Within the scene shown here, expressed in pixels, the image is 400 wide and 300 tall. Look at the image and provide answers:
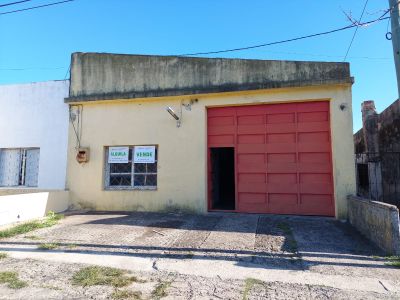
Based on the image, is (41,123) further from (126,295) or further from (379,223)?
(379,223)

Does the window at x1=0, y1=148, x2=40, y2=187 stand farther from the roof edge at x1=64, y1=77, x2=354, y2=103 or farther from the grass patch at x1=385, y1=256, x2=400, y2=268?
the grass patch at x1=385, y1=256, x2=400, y2=268

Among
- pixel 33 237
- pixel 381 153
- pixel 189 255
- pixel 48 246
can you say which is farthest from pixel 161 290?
pixel 381 153

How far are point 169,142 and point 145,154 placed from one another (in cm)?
88

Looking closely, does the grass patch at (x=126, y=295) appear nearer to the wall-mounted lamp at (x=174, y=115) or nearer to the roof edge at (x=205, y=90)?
the wall-mounted lamp at (x=174, y=115)

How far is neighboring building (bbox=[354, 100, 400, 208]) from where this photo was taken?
990 cm

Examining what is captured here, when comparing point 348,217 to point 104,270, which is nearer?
point 104,270

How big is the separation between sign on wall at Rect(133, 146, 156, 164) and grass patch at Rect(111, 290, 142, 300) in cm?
594

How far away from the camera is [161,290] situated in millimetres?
3959

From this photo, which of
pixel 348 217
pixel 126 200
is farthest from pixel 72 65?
pixel 348 217

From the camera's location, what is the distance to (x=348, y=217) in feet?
26.2

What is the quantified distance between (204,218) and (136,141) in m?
3.33

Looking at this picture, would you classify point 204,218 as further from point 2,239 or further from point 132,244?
point 2,239

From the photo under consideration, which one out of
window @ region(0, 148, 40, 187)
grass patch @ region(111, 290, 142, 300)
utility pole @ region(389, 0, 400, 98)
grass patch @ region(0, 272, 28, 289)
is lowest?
grass patch @ region(111, 290, 142, 300)

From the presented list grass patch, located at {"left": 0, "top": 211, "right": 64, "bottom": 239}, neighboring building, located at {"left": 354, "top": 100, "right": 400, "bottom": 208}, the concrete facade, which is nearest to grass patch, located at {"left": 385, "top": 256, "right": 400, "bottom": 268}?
the concrete facade
